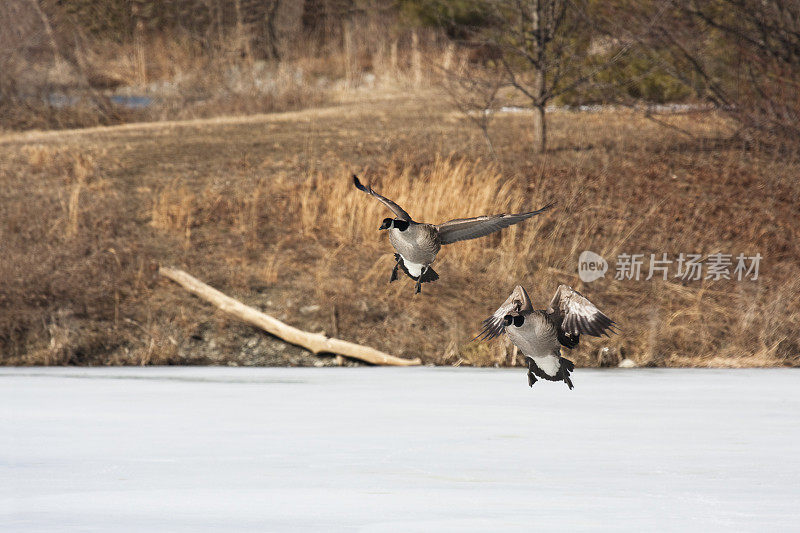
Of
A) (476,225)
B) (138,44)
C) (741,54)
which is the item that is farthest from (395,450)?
(138,44)

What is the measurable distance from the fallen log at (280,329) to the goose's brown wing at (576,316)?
704 cm

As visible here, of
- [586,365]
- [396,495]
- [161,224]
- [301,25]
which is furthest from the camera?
[301,25]

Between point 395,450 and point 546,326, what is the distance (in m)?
3.39

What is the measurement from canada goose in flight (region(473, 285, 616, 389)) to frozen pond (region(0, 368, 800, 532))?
1.35 metres

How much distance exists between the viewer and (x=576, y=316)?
4609 millimetres

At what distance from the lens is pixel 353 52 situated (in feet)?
97.2

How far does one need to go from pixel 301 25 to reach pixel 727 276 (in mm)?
21070

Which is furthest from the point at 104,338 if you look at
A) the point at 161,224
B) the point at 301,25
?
the point at 301,25

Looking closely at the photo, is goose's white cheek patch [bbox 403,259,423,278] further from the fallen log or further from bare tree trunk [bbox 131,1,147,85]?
bare tree trunk [bbox 131,1,147,85]

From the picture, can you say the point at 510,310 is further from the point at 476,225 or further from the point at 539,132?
the point at 539,132

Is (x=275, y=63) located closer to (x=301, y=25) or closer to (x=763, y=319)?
(x=301, y=25)

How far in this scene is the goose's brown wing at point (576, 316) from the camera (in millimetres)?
4284

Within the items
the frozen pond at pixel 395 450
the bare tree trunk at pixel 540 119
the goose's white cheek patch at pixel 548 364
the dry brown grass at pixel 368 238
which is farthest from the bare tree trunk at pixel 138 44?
the goose's white cheek patch at pixel 548 364

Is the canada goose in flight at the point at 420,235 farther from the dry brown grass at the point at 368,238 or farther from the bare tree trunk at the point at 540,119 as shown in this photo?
the bare tree trunk at the point at 540,119
